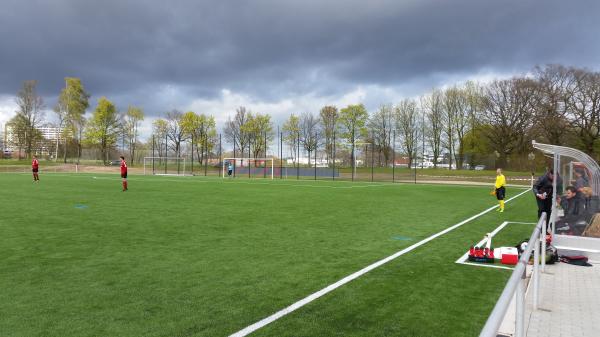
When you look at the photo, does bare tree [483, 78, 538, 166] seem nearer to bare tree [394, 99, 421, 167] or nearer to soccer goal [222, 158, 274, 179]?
bare tree [394, 99, 421, 167]

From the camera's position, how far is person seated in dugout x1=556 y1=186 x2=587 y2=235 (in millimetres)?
8359

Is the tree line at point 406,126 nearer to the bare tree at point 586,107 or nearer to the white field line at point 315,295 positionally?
the bare tree at point 586,107

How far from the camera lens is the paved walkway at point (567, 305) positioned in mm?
4359

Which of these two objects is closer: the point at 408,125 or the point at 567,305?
the point at 567,305

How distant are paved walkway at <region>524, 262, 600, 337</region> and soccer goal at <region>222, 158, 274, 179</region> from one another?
43.8 m

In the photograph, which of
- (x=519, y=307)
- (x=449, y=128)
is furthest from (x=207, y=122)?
(x=519, y=307)

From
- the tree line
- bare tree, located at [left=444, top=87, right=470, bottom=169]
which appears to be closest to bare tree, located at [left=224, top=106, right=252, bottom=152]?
the tree line

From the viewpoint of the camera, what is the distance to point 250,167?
5469 centimetres

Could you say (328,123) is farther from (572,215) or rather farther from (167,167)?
(572,215)

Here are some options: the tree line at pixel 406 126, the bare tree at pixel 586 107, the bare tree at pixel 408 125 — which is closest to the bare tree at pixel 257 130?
the tree line at pixel 406 126

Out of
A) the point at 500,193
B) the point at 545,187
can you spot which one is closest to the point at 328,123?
the point at 500,193

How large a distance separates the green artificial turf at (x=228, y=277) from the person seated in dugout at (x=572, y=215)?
6.04 ft

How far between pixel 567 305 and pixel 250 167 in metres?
50.7

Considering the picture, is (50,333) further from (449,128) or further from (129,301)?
(449,128)
